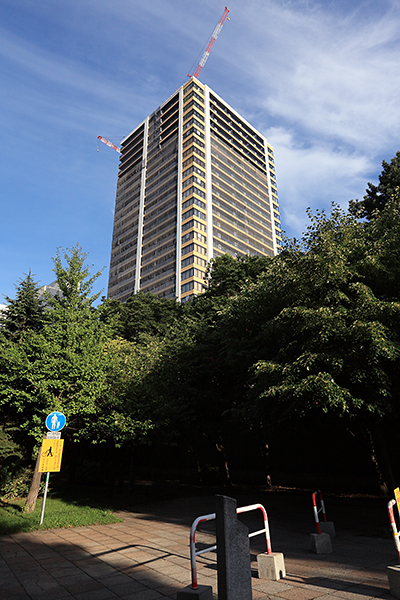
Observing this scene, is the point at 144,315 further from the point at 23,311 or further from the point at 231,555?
the point at 231,555

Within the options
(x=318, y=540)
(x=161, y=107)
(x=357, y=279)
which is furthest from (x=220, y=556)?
(x=161, y=107)

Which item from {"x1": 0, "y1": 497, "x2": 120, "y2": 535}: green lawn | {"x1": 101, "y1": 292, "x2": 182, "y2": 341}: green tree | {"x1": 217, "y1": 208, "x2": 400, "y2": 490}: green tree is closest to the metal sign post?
{"x1": 0, "y1": 497, "x2": 120, "y2": 535}: green lawn

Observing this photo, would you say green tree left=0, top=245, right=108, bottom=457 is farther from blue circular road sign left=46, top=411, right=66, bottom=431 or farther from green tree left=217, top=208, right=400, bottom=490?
green tree left=217, top=208, right=400, bottom=490

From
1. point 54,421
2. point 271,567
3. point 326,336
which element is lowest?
point 271,567

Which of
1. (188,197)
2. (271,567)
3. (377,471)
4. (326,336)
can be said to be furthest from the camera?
(188,197)

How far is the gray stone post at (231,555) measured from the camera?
12.2ft

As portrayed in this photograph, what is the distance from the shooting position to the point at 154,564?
265 inches

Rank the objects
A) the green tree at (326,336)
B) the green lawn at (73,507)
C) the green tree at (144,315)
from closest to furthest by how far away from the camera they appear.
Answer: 1. the green tree at (326,336)
2. the green lawn at (73,507)
3. the green tree at (144,315)

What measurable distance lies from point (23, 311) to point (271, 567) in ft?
61.7

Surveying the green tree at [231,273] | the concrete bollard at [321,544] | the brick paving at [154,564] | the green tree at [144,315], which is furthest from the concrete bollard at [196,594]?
the green tree at [144,315]

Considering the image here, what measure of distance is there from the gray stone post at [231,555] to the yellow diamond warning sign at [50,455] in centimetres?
861

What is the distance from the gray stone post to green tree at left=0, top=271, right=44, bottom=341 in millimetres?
18650

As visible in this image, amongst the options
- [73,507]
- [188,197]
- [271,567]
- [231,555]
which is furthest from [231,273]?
[188,197]

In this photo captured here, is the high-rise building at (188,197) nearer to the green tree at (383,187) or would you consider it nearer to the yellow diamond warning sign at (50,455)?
the green tree at (383,187)
